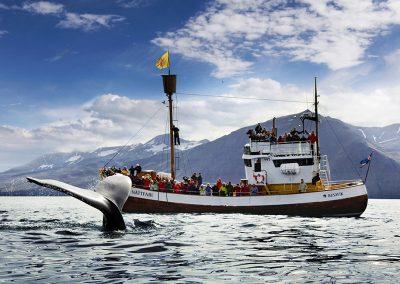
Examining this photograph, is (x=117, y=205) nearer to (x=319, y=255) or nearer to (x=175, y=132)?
(x=319, y=255)

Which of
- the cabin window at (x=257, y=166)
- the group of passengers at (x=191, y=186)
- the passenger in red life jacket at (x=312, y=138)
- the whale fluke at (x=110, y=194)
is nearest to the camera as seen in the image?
the whale fluke at (x=110, y=194)

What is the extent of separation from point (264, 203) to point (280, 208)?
1486 millimetres

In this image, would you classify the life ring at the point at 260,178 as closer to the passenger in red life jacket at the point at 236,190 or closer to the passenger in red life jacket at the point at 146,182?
the passenger in red life jacket at the point at 236,190

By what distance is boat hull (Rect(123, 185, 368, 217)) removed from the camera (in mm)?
40281

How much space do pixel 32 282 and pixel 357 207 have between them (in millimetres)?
36416

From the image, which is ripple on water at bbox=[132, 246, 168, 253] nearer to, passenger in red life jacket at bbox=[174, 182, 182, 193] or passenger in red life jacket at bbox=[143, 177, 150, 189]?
passenger in red life jacket at bbox=[174, 182, 182, 193]

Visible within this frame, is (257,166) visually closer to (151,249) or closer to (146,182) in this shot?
Answer: (146,182)

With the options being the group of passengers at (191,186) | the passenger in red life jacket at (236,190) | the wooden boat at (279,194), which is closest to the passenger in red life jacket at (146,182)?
the group of passengers at (191,186)

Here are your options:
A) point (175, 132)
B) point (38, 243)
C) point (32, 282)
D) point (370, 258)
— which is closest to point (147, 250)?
point (38, 243)

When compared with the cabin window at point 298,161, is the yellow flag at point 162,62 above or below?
above

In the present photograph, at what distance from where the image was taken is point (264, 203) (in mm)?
40938

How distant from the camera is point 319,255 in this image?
44.0ft

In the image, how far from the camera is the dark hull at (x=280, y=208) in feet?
132

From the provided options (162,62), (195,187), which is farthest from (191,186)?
(162,62)
